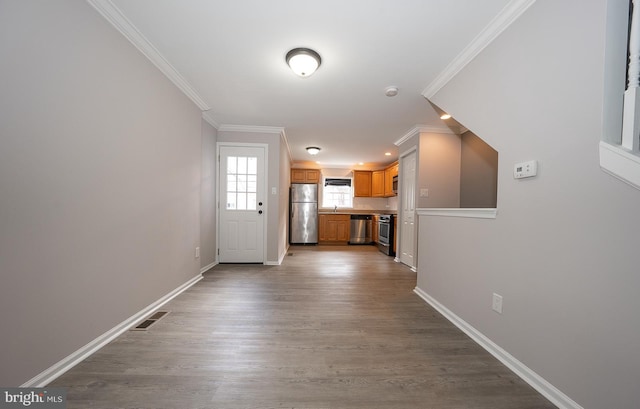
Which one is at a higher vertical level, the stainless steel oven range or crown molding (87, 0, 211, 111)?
crown molding (87, 0, 211, 111)

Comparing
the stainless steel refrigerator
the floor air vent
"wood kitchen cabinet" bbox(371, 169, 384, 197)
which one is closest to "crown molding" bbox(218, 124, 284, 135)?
the stainless steel refrigerator

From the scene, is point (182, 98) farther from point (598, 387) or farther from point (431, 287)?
point (598, 387)

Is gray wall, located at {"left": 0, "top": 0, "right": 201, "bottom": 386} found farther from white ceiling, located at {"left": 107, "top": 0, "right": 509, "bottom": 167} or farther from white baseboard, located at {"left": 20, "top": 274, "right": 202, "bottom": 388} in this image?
white ceiling, located at {"left": 107, "top": 0, "right": 509, "bottom": 167}

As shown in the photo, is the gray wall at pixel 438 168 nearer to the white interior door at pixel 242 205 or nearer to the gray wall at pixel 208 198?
the white interior door at pixel 242 205

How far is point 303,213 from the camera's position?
627cm

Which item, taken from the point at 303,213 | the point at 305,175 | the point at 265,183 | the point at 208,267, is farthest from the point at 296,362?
the point at 305,175

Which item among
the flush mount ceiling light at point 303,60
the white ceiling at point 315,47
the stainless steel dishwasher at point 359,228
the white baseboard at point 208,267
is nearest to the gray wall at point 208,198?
the white baseboard at point 208,267

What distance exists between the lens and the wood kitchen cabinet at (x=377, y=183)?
6637 mm

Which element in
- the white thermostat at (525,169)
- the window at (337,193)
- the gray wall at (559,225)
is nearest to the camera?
the gray wall at (559,225)

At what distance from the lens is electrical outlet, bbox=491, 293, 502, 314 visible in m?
1.56

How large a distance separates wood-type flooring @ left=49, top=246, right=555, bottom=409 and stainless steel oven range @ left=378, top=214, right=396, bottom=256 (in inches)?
102

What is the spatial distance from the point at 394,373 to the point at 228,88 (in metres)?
3.18

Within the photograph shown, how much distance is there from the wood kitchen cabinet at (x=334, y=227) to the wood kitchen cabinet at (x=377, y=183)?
112 cm

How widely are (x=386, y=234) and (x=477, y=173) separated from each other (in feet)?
7.56
